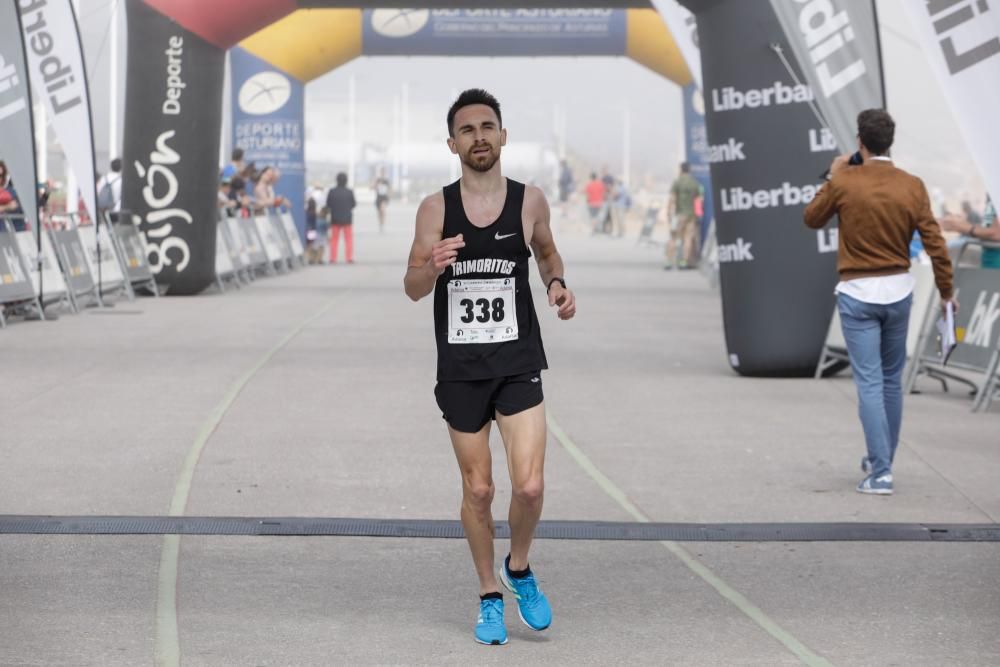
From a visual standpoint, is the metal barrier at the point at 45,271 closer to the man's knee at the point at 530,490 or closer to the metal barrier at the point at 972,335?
the metal barrier at the point at 972,335

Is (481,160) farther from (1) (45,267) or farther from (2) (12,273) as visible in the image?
(1) (45,267)

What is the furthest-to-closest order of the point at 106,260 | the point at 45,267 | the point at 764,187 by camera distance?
the point at 106,260 → the point at 45,267 → the point at 764,187

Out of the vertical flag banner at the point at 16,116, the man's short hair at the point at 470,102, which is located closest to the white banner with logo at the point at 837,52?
the vertical flag banner at the point at 16,116

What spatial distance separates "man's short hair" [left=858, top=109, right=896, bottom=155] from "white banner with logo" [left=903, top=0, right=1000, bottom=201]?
1.07ft

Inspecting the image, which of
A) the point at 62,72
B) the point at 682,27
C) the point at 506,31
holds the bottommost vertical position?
the point at 62,72

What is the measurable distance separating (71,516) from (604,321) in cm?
1265

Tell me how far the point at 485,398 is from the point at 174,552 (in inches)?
75.8

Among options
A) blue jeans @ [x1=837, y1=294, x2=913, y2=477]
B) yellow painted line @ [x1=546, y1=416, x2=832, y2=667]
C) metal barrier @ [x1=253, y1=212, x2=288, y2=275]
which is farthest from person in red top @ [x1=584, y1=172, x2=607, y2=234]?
blue jeans @ [x1=837, y1=294, x2=913, y2=477]

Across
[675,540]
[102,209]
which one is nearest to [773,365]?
[675,540]

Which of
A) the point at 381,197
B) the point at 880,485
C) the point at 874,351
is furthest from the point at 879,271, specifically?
the point at 381,197

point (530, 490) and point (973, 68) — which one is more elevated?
point (973, 68)

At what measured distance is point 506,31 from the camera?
1304 inches

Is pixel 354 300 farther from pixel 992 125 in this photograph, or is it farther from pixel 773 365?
pixel 992 125

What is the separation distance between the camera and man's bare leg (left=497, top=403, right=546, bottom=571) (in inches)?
223
